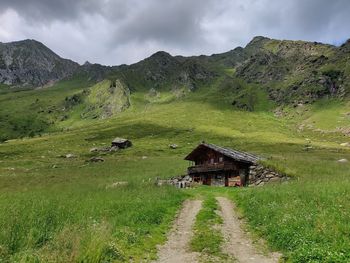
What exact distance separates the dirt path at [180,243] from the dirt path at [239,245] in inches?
67.8

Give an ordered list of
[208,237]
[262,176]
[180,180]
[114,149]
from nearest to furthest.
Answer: [208,237] → [262,176] → [180,180] → [114,149]

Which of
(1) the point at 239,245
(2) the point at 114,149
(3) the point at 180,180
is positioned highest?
(1) the point at 239,245

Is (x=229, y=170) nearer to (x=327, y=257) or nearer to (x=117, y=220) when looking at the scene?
(x=117, y=220)

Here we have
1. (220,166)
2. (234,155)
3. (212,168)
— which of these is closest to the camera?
(234,155)

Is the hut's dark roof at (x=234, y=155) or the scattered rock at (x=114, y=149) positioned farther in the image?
the scattered rock at (x=114, y=149)

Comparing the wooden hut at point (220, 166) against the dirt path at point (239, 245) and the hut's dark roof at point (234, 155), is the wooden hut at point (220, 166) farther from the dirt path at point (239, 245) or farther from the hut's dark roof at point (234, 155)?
the dirt path at point (239, 245)

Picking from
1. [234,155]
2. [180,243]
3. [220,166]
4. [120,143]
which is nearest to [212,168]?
[220,166]

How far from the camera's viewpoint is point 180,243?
714 inches

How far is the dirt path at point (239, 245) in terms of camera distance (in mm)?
15420

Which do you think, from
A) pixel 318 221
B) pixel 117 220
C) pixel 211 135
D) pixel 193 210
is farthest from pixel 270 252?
pixel 211 135

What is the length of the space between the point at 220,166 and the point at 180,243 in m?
50.0

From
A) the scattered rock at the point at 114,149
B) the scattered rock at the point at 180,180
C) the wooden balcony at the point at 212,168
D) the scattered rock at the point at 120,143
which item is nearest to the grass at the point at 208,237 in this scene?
the scattered rock at the point at 180,180

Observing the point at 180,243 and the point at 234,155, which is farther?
the point at 234,155

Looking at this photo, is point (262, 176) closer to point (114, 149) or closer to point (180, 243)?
point (180, 243)
